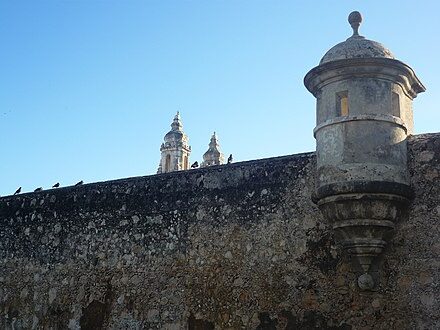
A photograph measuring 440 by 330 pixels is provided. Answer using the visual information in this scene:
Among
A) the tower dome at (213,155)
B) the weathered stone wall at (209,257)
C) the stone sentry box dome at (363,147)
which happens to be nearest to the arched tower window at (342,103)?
the stone sentry box dome at (363,147)

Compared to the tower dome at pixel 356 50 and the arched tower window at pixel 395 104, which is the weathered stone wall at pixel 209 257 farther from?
the tower dome at pixel 356 50

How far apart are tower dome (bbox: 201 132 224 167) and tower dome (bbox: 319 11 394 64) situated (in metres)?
26.7

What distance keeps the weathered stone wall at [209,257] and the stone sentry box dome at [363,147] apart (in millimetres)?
250

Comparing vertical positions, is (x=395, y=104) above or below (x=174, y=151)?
below

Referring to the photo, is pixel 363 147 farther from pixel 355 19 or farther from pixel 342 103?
pixel 355 19

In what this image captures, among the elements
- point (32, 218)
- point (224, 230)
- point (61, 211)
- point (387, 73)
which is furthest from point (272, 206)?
point (32, 218)

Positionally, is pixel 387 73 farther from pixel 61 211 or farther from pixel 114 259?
pixel 61 211

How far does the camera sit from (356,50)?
269 inches

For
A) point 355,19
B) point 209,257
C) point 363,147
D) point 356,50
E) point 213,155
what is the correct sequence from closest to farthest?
1. point 363,147
2. point 356,50
3. point 355,19
4. point 209,257
5. point 213,155

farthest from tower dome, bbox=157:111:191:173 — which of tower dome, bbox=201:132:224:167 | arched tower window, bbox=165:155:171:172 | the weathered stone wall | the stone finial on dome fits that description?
the stone finial on dome

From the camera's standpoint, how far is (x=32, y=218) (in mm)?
9914

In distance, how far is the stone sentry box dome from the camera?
21.5ft

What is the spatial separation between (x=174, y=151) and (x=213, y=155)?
2162mm

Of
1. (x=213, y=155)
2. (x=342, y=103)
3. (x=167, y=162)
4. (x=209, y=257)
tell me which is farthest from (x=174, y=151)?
(x=342, y=103)
